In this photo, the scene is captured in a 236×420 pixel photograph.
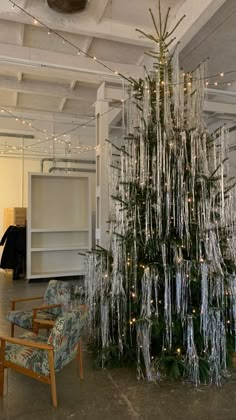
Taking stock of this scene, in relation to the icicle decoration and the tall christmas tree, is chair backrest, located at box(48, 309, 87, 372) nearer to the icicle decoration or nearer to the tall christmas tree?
the tall christmas tree

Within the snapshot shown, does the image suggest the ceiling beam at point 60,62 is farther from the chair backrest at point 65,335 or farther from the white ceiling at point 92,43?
the chair backrest at point 65,335

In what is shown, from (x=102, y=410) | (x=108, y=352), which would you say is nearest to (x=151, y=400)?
(x=102, y=410)

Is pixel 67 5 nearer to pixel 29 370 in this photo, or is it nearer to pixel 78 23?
pixel 78 23

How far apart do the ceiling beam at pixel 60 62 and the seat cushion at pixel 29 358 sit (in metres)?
3.99

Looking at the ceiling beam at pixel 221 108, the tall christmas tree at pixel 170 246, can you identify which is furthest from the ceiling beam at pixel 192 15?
the ceiling beam at pixel 221 108

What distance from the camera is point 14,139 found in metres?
8.93

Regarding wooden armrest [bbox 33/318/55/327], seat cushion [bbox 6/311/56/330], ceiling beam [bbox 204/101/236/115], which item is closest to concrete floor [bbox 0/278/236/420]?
wooden armrest [bbox 33/318/55/327]

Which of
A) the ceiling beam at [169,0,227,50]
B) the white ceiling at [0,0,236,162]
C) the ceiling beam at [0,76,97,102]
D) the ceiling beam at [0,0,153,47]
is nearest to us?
the ceiling beam at [169,0,227,50]

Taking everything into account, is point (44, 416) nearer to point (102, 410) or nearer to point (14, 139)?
point (102, 410)

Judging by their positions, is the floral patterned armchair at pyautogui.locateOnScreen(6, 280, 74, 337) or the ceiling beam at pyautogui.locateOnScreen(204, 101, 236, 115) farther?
the ceiling beam at pyautogui.locateOnScreen(204, 101, 236, 115)

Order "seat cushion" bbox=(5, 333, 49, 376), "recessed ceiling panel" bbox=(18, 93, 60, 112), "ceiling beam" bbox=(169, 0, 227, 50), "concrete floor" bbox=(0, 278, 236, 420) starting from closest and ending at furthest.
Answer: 1. "concrete floor" bbox=(0, 278, 236, 420)
2. "seat cushion" bbox=(5, 333, 49, 376)
3. "ceiling beam" bbox=(169, 0, 227, 50)
4. "recessed ceiling panel" bbox=(18, 93, 60, 112)

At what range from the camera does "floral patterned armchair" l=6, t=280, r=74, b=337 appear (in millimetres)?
3547

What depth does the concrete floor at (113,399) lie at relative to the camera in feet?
7.72

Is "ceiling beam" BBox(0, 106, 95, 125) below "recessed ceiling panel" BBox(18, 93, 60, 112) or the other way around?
below
